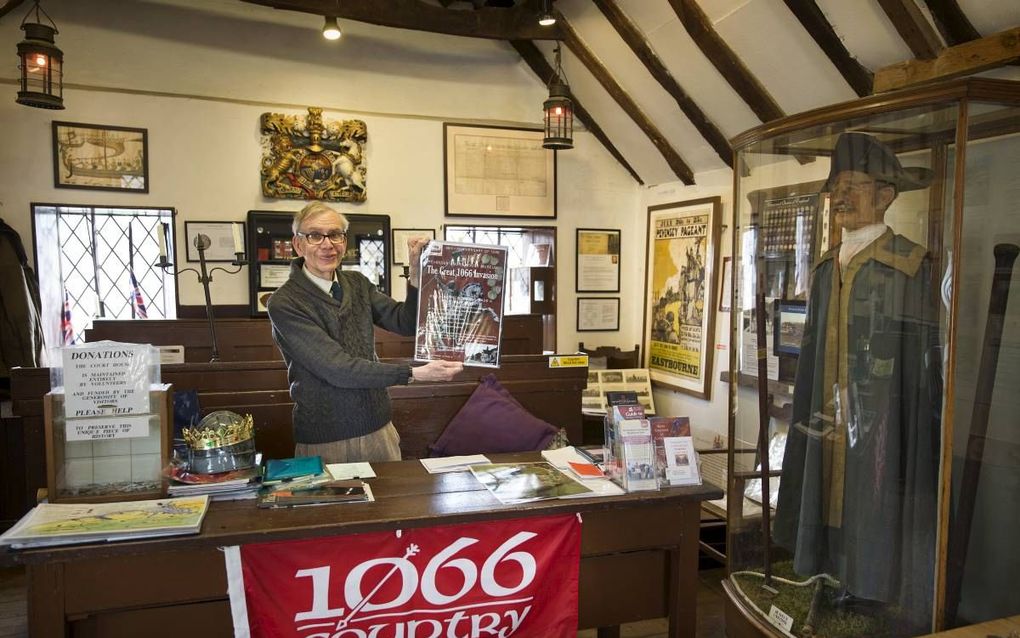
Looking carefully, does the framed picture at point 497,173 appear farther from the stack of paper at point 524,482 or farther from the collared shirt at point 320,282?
the stack of paper at point 524,482

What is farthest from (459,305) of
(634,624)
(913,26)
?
(913,26)

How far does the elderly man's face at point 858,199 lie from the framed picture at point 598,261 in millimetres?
3821

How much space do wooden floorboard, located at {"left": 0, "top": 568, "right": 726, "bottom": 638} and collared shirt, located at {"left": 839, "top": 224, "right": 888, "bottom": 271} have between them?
171 cm

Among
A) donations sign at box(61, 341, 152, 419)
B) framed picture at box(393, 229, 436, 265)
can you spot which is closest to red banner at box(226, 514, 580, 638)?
donations sign at box(61, 341, 152, 419)

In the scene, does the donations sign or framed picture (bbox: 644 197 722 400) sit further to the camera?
framed picture (bbox: 644 197 722 400)

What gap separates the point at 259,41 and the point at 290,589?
449cm

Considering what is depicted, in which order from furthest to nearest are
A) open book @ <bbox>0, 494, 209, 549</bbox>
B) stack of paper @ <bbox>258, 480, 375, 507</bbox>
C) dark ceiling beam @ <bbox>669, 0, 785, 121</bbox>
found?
dark ceiling beam @ <bbox>669, 0, 785, 121</bbox> < stack of paper @ <bbox>258, 480, 375, 507</bbox> < open book @ <bbox>0, 494, 209, 549</bbox>

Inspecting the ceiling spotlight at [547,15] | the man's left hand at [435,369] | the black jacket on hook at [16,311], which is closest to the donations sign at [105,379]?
the man's left hand at [435,369]

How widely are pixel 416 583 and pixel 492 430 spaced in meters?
1.20

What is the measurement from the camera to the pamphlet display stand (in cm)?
174

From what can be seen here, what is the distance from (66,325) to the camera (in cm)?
476

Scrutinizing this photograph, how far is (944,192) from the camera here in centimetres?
185

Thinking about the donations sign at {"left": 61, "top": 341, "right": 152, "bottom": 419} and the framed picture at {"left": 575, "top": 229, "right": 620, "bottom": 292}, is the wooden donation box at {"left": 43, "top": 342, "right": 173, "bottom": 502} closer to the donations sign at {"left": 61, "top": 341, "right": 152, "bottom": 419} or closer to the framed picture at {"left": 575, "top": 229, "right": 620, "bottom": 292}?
the donations sign at {"left": 61, "top": 341, "right": 152, "bottom": 419}

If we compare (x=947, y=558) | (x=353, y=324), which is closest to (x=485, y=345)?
(x=353, y=324)
